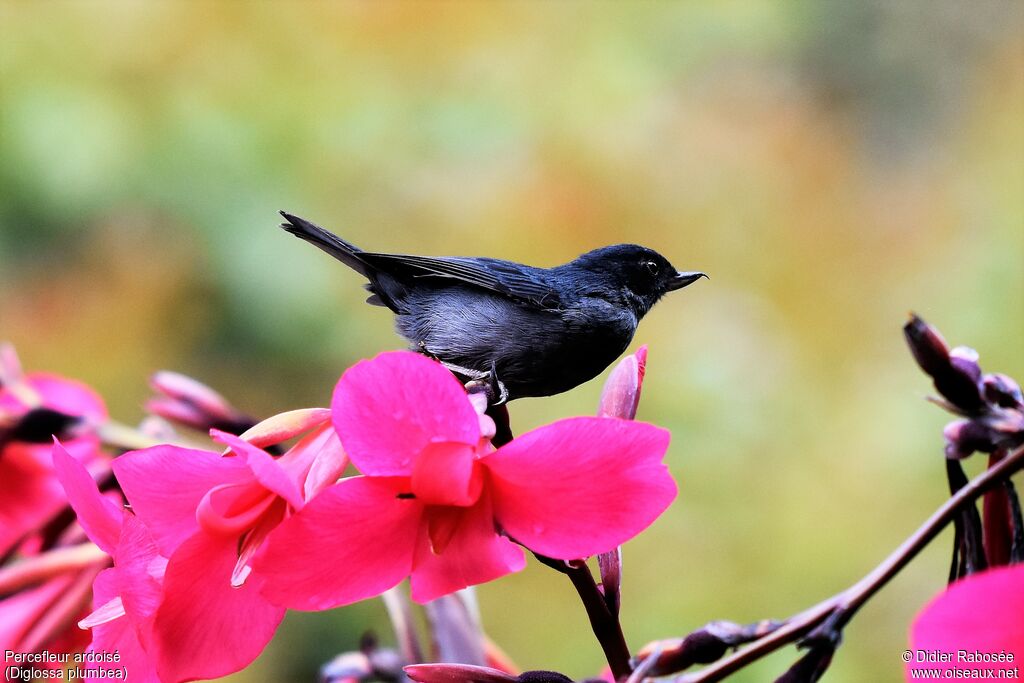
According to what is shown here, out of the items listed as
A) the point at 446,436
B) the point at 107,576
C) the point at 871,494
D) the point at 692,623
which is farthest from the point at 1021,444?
the point at 871,494

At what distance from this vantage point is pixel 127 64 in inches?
47.1

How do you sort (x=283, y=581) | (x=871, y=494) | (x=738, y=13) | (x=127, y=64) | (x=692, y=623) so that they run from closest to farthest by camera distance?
(x=283, y=581) < (x=692, y=623) < (x=871, y=494) < (x=127, y=64) < (x=738, y=13)

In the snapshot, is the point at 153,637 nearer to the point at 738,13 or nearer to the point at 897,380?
the point at 897,380

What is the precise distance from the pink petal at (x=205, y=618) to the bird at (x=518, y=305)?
0.52 feet

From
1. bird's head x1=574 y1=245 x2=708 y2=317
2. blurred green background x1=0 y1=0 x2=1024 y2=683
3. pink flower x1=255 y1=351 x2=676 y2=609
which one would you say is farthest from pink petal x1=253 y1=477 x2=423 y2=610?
blurred green background x1=0 y1=0 x2=1024 y2=683

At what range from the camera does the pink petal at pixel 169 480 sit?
26 centimetres

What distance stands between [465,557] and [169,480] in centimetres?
8

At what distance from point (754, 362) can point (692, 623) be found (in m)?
0.32

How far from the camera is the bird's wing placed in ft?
1.58

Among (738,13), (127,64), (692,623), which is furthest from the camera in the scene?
(738,13)

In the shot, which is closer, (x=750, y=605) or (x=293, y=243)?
(x=750, y=605)

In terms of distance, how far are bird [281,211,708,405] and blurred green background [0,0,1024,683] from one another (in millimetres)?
459

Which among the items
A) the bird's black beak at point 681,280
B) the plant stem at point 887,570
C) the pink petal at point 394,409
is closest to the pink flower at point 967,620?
the plant stem at point 887,570

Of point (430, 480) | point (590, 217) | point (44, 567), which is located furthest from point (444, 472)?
point (590, 217)
